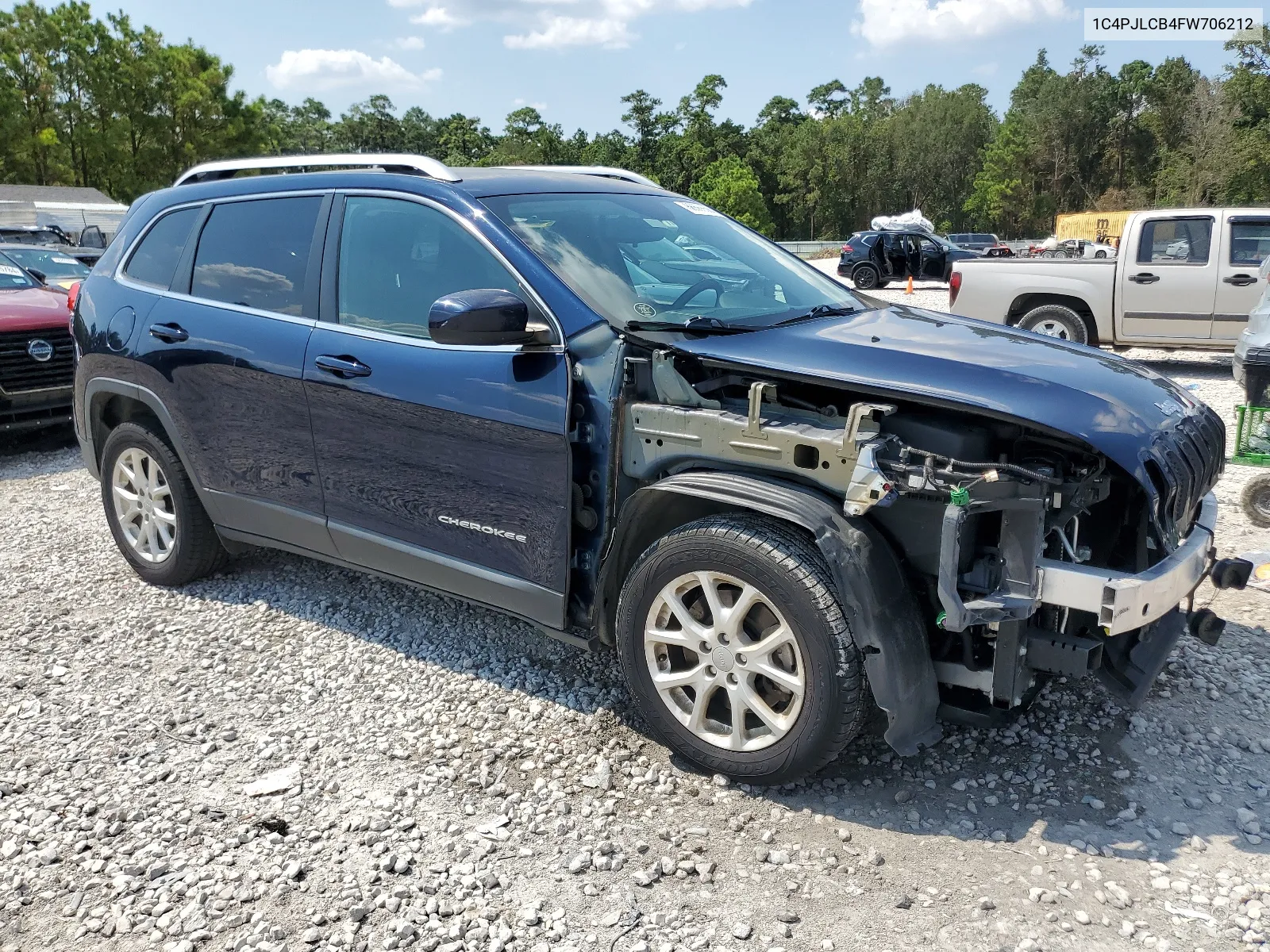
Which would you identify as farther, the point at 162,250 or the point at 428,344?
the point at 162,250

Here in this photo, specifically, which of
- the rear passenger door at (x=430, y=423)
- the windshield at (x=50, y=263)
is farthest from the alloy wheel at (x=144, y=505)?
the windshield at (x=50, y=263)

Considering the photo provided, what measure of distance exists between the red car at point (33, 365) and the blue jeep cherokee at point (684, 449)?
14.8 ft

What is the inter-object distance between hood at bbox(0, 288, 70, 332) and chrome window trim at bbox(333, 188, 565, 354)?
18.5ft

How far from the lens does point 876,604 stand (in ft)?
9.20

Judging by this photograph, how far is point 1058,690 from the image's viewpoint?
12.3 ft

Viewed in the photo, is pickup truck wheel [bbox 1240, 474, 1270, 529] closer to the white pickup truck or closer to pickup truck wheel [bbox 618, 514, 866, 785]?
pickup truck wheel [bbox 618, 514, 866, 785]

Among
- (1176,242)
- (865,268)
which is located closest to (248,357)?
(1176,242)

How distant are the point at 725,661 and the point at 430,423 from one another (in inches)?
54.6

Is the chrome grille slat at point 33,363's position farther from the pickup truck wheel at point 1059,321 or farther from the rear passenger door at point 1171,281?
the rear passenger door at point 1171,281

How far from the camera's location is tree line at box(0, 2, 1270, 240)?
159 ft

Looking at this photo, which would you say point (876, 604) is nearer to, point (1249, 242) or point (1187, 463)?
point (1187, 463)

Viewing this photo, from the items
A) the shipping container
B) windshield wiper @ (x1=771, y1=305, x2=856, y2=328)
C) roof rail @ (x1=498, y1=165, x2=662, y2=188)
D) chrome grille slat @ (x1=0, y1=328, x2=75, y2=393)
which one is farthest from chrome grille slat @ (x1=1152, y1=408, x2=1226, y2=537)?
the shipping container

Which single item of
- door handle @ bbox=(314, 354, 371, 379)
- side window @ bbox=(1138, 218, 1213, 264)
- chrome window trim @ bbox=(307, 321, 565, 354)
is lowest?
door handle @ bbox=(314, 354, 371, 379)

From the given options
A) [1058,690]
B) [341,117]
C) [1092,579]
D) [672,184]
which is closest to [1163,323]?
[1058,690]
